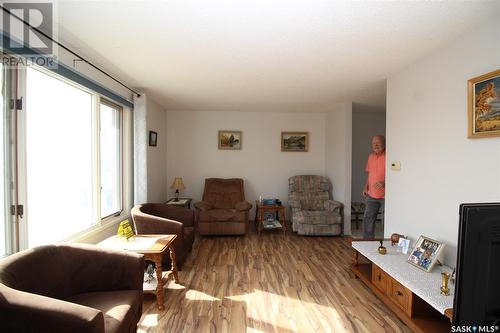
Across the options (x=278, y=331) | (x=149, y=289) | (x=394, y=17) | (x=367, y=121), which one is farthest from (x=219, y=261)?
Answer: (x=367, y=121)

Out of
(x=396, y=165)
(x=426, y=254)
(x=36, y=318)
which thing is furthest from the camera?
(x=396, y=165)

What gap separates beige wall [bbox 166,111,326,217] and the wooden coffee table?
2632 millimetres

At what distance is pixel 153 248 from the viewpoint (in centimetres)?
216

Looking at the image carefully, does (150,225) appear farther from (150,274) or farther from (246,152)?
(246,152)

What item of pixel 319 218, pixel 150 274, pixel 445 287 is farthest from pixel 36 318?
pixel 319 218

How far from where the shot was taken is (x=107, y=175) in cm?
→ 317

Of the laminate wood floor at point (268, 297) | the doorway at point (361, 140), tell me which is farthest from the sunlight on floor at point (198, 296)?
the doorway at point (361, 140)

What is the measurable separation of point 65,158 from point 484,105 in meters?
3.74

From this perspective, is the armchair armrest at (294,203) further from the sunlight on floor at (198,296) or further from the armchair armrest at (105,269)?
the armchair armrest at (105,269)

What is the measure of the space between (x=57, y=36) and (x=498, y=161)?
3612 millimetres

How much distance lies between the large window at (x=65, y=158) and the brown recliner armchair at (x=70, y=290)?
62 cm

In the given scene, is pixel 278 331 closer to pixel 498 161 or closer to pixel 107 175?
pixel 498 161

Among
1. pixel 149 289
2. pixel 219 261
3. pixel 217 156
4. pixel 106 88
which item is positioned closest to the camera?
pixel 149 289

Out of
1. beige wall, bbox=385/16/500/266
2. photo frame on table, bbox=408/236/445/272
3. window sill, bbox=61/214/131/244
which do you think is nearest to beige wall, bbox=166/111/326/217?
window sill, bbox=61/214/131/244
